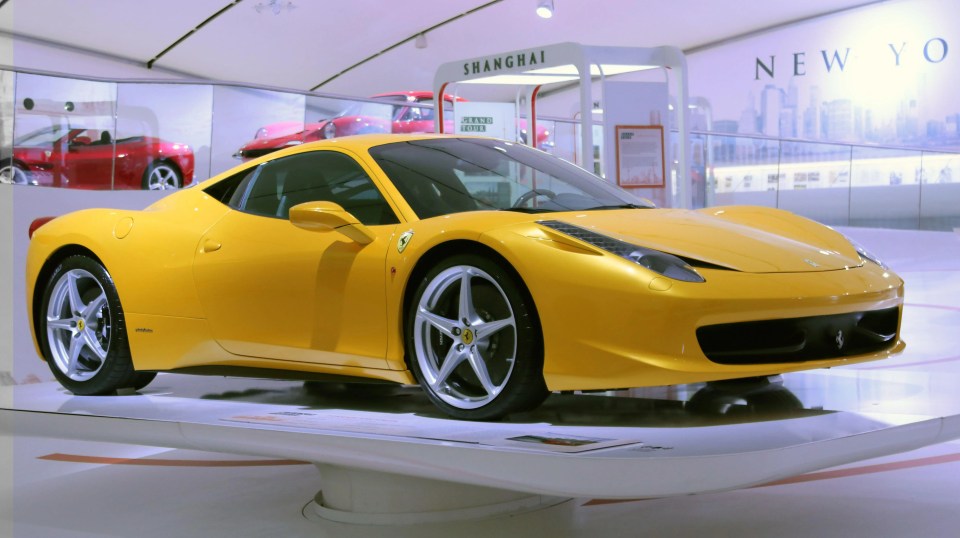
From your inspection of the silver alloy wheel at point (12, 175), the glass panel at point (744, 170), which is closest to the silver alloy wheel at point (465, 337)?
the silver alloy wheel at point (12, 175)

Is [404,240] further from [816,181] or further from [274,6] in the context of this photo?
[274,6]

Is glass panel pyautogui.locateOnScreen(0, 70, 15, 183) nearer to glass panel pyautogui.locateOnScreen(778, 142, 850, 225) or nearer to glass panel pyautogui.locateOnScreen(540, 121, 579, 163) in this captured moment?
glass panel pyautogui.locateOnScreen(540, 121, 579, 163)

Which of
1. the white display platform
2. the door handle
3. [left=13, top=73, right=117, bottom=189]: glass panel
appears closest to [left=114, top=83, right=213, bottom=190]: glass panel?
[left=13, top=73, right=117, bottom=189]: glass panel

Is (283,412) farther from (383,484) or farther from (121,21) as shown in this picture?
(121,21)

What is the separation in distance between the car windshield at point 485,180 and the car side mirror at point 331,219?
192 millimetres

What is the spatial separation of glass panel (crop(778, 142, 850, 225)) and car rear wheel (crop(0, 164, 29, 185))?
9588 mm

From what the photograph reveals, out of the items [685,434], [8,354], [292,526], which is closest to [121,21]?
[8,354]

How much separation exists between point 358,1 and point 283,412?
1473 centimetres

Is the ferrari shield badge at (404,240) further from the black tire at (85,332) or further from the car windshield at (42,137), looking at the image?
the car windshield at (42,137)

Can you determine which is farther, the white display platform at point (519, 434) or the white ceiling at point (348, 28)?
the white ceiling at point (348, 28)

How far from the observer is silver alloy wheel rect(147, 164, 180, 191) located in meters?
9.34

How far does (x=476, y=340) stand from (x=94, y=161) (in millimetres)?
7239

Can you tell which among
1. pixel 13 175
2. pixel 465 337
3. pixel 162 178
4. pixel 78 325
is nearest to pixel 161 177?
pixel 162 178

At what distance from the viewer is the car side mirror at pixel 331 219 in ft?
10.5
